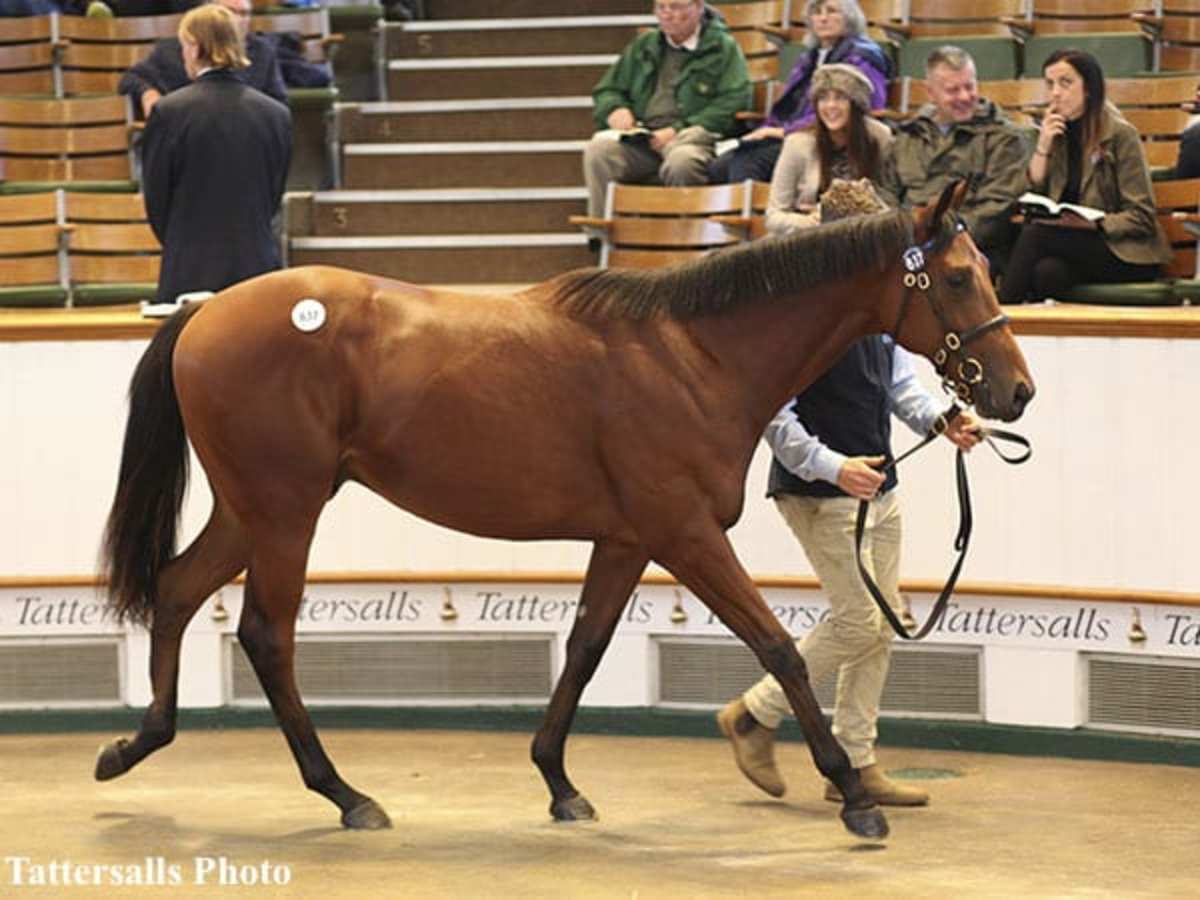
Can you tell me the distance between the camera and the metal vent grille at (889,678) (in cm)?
762

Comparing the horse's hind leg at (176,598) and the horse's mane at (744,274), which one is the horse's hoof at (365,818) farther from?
the horse's mane at (744,274)

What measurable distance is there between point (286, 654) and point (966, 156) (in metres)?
3.47

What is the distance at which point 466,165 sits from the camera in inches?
466

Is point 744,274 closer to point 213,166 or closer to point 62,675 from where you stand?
point 213,166

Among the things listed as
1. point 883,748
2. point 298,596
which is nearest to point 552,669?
point 883,748

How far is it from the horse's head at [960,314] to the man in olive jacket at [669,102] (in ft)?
13.6

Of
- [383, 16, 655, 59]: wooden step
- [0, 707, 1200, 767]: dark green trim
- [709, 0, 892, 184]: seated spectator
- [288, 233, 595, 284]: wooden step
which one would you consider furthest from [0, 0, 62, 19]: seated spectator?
[0, 707, 1200, 767]: dark green trim

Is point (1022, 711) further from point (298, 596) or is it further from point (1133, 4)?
point (1133, 4)

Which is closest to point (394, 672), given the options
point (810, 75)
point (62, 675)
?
point (62, 675)

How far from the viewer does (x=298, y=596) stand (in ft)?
21.1

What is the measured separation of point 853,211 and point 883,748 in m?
2.07

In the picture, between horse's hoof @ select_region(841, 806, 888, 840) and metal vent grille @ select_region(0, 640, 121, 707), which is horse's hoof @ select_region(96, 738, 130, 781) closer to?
metal vent grille @ select_region(0, 640, 121, 707)

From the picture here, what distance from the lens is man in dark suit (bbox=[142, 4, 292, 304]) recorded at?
7945 millimetres

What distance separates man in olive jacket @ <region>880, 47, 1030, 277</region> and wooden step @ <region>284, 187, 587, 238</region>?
2938 mm
